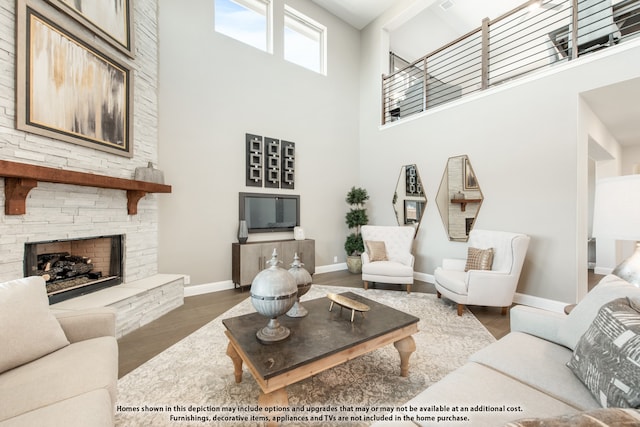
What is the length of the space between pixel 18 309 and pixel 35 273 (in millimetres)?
1388

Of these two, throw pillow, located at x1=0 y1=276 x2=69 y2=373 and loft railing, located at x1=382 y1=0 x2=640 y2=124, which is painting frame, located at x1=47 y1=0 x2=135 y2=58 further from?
loft railing, located at x1=382 y1=0 x2=640 y2=124

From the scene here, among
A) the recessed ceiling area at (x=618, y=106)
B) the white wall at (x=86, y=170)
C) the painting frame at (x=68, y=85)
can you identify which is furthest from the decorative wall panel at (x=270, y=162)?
the recessed ceiling area at (x=618, y=106)

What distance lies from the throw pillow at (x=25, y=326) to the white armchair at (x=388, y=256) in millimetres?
3277

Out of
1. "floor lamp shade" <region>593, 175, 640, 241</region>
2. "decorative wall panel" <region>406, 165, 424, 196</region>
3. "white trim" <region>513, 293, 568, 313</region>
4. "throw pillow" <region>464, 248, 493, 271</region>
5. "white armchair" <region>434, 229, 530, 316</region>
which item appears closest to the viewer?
"floor lamp shade" <region>593, 175, 640, 241</region>

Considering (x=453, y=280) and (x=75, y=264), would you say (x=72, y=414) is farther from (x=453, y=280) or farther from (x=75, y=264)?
(x=453, y=280)

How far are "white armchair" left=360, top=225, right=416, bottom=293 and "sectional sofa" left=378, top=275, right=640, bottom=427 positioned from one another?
7.50 ft

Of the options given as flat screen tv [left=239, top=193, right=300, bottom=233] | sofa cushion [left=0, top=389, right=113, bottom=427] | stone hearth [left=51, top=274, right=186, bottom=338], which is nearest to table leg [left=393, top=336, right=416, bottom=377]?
sofa cushion [left=0, top=389, right=113, bottom=427]

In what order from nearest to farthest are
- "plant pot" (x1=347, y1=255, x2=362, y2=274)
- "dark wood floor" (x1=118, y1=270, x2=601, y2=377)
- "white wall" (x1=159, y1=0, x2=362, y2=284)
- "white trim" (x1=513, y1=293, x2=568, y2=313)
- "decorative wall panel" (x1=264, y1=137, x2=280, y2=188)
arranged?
1. "dark wood floor" (x1=118, y1=270, x2=601, y2=377)
2. "white trim" (x1=513, y1=293, x2=568, y2=313)
3. "white wall" (x1=159, y1=0, x2=362, y2=284)
4. "decorative wall panel" (x1=264, y1=137, x2=280, y2=188)
5. "plant pot" (x1=347, y1=255, x2=362, y2=274)

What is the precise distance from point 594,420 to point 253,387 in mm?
1736

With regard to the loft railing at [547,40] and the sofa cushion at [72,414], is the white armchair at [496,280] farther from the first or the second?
the sofa cushion at [72,414]

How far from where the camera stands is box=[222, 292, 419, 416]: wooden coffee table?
4.15ft

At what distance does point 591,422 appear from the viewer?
53 cm

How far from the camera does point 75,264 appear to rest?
8.60 ft

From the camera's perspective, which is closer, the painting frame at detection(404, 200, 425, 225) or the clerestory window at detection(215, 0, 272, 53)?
the clerestory window at detection(215, 0, 272, 53)
